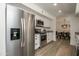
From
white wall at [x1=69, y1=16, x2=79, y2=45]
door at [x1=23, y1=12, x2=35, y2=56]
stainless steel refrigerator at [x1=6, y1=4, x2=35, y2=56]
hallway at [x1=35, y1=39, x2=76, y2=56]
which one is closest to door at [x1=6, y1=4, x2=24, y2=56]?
stainless steel refrigerator at [x1=6, y1=4, x2=35, y2=56]

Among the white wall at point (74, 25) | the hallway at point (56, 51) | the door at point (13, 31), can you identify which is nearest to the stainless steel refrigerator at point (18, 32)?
the door at point (13, 31)

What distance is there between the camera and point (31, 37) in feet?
10.2

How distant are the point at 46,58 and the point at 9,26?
1.18 meters

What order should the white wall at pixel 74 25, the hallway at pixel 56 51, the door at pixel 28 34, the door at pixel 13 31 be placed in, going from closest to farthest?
the door at pixel 13 31 → the door at pixel 28 34 → the hallway at pixel 56 51 → the white wall at pixel 74 25

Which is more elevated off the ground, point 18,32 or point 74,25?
point 74,25

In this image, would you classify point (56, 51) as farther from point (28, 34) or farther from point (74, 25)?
point (74, 25)

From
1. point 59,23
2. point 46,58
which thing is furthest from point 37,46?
point 59,23

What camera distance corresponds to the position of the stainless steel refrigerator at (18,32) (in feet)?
7.09

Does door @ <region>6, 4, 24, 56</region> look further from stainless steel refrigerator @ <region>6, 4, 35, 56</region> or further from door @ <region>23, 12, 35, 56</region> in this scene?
door @ <region>23, 12, 35, 56</region>

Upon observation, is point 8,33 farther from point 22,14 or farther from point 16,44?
point 22,14

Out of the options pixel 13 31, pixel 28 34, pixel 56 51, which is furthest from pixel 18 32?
pixel 56 51

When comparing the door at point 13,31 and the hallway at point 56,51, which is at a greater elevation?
the door at point 13,31

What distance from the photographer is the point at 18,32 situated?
245 centimetres

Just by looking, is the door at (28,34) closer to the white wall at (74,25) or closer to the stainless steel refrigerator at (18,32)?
the stainless steel refrigerator at (18,32)
